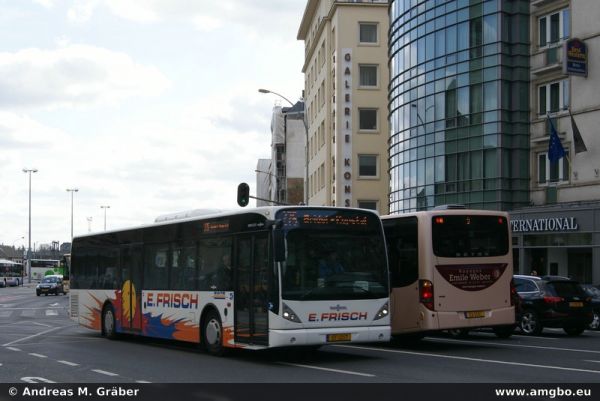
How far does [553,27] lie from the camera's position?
39.8m

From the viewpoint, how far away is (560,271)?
129ft

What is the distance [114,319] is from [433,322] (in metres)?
8.67

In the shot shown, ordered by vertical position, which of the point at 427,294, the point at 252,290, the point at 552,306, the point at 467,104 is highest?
the point at 467,104

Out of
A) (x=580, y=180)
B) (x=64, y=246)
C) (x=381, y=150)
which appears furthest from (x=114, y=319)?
(x=64, y=246)

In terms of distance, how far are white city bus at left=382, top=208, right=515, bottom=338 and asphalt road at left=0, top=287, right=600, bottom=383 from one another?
65 centimetres

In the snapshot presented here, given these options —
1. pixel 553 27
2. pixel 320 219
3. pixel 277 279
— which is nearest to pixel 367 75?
pixel 553 27

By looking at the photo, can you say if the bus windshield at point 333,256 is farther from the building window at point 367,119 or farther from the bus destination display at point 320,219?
the building window at point 367,119

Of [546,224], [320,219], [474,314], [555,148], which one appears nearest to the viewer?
[320,219]

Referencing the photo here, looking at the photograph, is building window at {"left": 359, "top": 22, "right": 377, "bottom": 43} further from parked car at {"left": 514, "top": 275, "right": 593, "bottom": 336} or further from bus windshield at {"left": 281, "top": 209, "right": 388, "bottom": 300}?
bus windshield at {"left": 281, "top": 209, "right": 388, "bottom": 300}

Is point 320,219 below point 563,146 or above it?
below

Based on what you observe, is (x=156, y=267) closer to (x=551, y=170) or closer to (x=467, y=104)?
(x=551, y=170)

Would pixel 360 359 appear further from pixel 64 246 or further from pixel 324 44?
pixel 64 246

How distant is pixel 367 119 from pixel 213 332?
4941 cm

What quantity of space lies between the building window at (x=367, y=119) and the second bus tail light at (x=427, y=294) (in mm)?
47733
